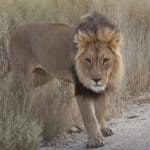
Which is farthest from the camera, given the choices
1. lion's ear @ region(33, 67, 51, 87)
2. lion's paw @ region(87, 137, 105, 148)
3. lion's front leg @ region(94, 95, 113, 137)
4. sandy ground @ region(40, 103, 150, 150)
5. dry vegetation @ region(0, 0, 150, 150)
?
lion's ear @ region(33, 67, 51, 87)

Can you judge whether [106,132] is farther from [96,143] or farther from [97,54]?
[97,54]

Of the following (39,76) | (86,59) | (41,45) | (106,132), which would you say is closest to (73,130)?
(106,132)

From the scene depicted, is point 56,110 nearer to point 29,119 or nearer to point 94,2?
point 29,119

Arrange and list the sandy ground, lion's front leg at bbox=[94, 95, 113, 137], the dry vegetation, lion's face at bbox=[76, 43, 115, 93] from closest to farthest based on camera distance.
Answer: the dry vegetation, lion's face at bbox=[76, 43, 115, 93], the sandy ground, lion's front leg at bbox=[94, 95, 113, 137]

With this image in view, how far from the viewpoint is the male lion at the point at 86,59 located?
569 cm

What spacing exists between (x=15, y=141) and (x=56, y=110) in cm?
128

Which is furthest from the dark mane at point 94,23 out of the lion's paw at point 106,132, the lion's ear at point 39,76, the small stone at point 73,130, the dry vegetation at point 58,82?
the small stone at point 73,130

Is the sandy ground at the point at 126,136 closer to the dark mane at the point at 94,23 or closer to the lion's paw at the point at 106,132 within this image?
the lion's paw at the point at 106,132

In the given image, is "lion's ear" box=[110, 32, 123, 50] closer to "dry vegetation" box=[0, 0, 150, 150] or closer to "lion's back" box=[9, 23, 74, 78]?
"lion's back" box=[9, 23, 74, 78]

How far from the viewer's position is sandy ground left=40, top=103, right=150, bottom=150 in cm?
573

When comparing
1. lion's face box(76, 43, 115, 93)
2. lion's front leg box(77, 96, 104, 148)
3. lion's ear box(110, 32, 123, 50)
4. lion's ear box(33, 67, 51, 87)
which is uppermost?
lion's ear box(110, 32, 123, 50)

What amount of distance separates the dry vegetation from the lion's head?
2.31 ft

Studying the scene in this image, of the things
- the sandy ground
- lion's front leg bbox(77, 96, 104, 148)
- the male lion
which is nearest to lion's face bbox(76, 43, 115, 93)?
the male lion

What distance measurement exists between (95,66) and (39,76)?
140 centimetres
